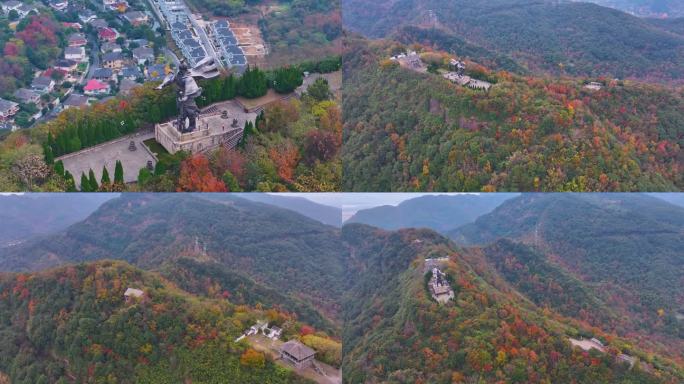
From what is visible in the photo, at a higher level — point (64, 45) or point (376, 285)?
point (64, 45)

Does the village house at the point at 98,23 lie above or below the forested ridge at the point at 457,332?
above

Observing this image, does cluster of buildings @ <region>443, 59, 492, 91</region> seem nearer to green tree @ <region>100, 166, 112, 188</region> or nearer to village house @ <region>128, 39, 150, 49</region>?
village house @ <region>128, 39, 150, 49</region>

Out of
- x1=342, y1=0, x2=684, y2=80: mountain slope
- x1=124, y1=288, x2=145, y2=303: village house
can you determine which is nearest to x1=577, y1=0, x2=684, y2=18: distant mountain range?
x1=342, y1=0, x2=684, y2=80: mountain slope

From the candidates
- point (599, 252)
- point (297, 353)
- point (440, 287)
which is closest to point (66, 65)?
point (297, 353)

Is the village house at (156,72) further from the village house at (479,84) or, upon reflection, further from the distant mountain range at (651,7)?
the distant mountain range at (651,7)

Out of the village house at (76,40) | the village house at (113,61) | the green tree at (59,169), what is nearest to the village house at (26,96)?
the village house at (113,61)

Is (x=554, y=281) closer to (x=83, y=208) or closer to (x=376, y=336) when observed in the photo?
(x=376, y=336)

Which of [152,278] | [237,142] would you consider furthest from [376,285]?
[237,142]
